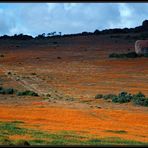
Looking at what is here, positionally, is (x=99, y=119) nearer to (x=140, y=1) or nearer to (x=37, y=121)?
(x=37, y=121)

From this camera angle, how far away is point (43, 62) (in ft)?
171

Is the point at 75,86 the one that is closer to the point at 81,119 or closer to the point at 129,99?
the point at 129,99

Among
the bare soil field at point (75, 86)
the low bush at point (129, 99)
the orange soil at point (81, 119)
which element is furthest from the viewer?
the low bush at point (129, 99)

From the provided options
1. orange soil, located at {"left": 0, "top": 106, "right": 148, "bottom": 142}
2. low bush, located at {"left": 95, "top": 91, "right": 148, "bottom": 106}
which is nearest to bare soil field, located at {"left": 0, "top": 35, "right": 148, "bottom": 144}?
orange soil, located at {"left": 0, "top": 106, "right": 148, "bottom": 142}

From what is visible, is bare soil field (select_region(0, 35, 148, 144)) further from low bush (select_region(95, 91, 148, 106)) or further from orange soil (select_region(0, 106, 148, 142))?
low bush (select_region(95, 91, 148, 106))

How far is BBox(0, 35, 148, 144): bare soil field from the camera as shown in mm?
18538

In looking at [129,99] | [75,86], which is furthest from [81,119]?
[75,86]

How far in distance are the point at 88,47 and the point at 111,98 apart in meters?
40.7

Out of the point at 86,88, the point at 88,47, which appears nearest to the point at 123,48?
the point at 88,47

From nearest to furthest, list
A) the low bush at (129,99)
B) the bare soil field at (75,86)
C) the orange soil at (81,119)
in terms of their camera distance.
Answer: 1. the orange soil at (81,119)
2. the bare soil field at (75,86)
3. the low bush at (129,99)

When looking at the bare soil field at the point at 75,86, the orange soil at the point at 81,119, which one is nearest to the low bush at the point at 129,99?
the bare soil field at the point at 75,86

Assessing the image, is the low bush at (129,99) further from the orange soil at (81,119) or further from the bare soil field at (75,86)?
the orange soil at (81,119)

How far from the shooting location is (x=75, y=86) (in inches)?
1398

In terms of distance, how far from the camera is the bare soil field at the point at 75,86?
18538 millimetres
